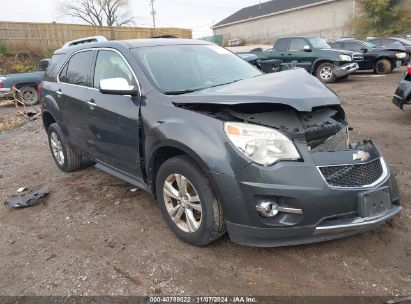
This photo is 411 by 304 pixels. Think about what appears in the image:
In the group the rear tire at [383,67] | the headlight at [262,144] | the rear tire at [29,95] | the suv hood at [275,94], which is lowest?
the rear tire at [29,95]

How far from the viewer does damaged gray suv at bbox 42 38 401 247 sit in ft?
8.82

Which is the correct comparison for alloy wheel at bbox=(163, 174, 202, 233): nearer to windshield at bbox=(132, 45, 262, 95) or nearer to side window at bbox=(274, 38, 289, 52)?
windshield at bbox=(132, 45, 262, 95)

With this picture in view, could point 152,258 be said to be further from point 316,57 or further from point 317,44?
point 317,44

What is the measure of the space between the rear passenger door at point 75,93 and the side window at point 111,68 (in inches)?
7.9

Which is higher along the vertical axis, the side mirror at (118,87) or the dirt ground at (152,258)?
the side mirror at (118,87)

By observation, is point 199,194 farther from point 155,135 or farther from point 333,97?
point 333,97

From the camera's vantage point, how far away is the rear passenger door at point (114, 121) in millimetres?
3643

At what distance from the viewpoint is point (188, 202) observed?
3.19m

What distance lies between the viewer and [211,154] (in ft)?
9.24

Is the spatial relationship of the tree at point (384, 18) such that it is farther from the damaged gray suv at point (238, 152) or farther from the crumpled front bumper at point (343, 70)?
the damaged gray suv at point (238, 152)

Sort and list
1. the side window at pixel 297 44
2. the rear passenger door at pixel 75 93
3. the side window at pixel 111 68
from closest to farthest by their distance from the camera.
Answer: the side window at pixel 111 68 → the rear passenger door at pixel 75 93 → the side window at pixel 297 44

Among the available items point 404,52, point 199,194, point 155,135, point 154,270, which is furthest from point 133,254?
point 404,52

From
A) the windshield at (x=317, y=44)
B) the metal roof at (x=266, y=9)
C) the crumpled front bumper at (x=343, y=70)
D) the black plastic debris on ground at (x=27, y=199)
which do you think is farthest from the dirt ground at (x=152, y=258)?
the metal roof at (x=266, y=9)

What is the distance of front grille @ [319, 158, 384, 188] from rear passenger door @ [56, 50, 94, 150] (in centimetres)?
293
